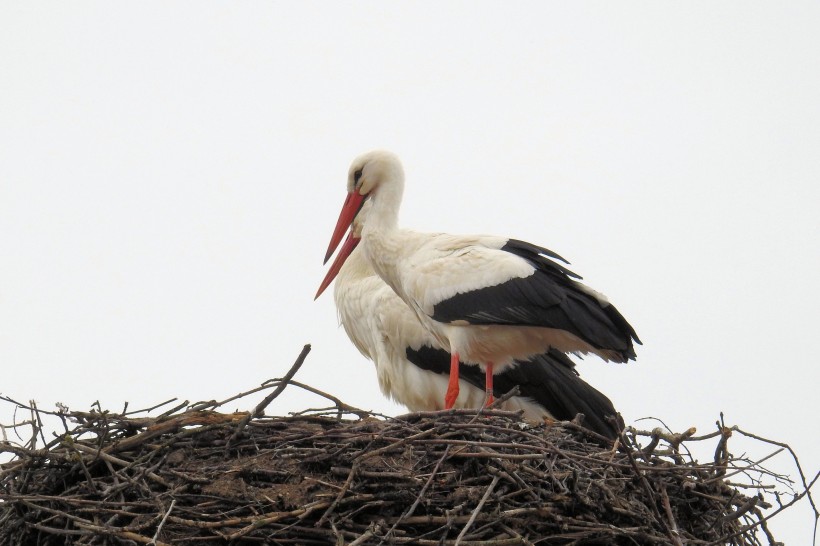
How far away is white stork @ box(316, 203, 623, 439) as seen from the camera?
6.88 meters

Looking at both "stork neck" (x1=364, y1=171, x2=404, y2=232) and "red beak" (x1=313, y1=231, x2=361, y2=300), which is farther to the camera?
"red beak" (x1=313, y1=231, x2=361, y2=300)

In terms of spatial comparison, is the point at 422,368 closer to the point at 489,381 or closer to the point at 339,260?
the point at 339,260

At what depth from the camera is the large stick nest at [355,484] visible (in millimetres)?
3906

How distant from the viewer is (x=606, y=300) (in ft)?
18.4

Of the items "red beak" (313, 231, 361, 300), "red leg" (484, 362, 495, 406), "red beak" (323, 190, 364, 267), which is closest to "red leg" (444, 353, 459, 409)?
"red leg" (484, 362, 495, 406)

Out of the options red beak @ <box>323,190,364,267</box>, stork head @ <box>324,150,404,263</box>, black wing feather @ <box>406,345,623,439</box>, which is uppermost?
stork head @ <box>324,150,404,263</box>

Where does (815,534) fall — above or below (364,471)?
below

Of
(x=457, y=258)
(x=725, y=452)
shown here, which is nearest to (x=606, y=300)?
(x=457, y=258)

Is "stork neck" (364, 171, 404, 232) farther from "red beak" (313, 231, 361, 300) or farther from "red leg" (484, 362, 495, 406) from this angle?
"red leg" (484, 362, 495, 406)

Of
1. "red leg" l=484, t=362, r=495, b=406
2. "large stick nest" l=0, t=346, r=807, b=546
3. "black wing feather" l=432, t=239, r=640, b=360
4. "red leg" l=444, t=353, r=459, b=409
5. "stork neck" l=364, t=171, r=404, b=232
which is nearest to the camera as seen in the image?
"large stick nest" l=0, t=346, r=807, b=546

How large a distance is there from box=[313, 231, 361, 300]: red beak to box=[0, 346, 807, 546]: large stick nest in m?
2.90

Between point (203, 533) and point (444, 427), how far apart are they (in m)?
0.87

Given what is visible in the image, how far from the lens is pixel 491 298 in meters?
5.79

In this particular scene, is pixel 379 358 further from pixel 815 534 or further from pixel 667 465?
pixel 815 534
